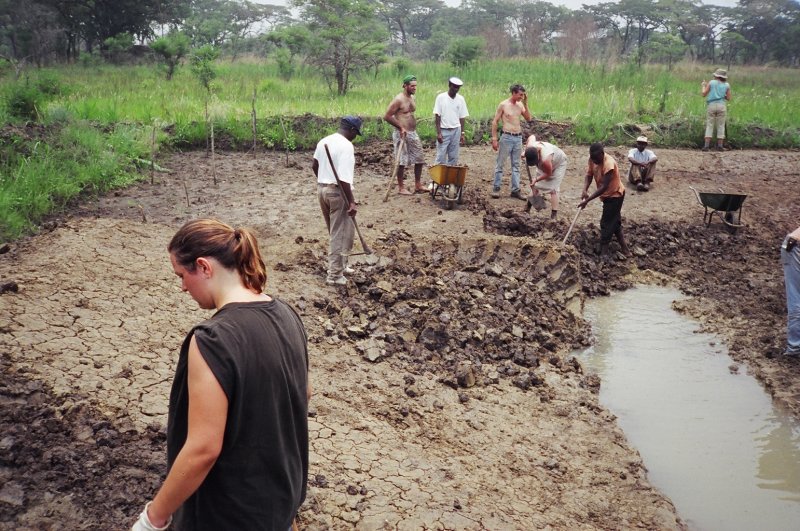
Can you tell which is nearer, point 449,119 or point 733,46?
point 449,119

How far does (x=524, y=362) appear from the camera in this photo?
647 centimetres

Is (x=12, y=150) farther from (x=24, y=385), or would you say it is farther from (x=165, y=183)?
(x=24, y=385)

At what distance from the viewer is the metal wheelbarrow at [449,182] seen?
31.2 ft

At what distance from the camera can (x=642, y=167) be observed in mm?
11414

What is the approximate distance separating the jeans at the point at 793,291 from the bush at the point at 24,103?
1200 centimetres

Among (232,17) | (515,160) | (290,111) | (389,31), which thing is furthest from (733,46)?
(515,160)

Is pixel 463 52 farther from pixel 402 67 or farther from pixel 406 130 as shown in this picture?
pixel 406 130

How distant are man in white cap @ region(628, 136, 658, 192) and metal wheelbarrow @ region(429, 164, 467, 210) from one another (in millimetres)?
3432

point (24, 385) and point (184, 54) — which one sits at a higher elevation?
point (184, 54)

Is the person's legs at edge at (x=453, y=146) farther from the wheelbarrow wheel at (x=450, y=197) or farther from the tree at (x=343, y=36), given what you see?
the tree at (x=343, y=36)

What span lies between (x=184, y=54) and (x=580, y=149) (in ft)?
47.3

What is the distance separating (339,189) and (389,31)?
23247mm

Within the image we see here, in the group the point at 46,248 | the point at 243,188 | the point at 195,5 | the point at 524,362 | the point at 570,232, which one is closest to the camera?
the point at 524,362

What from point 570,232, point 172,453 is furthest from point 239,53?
point 172,453
